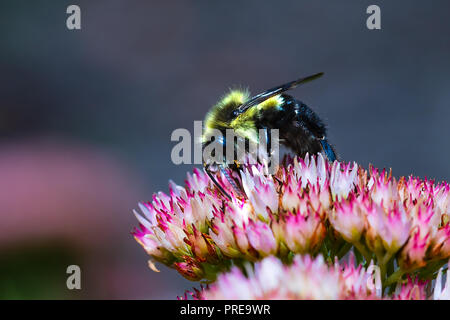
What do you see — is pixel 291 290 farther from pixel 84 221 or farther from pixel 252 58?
pixel 252 58

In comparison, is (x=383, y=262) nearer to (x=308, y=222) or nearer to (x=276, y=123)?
(x=308, y=222)

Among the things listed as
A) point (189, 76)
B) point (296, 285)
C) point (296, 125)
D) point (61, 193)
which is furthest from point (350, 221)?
point (189, 76)

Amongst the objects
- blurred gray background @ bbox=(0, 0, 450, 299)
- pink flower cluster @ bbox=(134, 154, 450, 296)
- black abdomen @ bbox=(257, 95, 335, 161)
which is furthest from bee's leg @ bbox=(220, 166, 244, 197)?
blurred gray background @ bbox=(0, 0, 450, 299)

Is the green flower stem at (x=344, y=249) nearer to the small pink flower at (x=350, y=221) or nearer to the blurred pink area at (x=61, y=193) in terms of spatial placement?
the small pink flower at (x=350, y=221)

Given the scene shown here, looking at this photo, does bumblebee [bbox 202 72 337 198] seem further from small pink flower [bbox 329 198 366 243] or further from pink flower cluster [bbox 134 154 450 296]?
small pink flower [bbox 329 198 366 243]
